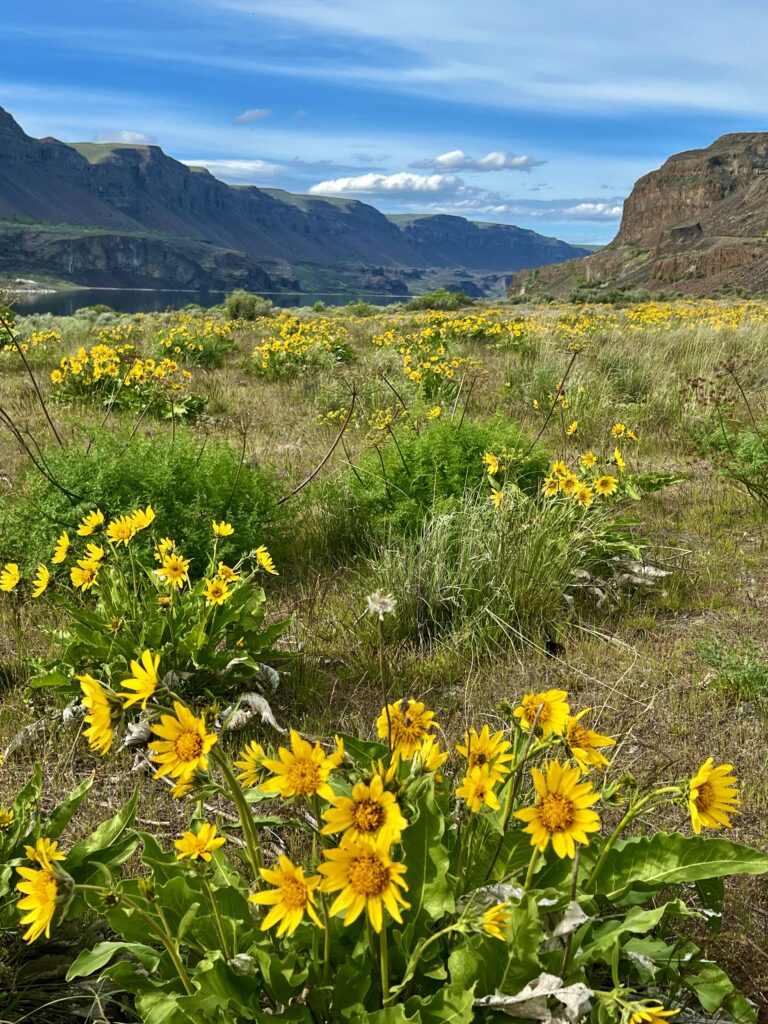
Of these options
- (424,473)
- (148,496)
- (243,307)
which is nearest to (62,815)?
(148,496)

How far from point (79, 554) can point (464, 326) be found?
8643 millimetres

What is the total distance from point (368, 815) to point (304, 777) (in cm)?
11

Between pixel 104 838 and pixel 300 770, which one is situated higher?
pixel 300 770

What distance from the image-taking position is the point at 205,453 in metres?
4.11

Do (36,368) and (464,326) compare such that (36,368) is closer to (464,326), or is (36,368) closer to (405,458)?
(464,326)

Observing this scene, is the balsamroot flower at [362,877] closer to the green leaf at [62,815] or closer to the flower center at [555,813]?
the flower center at [555,813]

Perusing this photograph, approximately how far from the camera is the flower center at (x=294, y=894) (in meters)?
1.06

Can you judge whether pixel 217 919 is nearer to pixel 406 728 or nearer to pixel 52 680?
pixel 406 728

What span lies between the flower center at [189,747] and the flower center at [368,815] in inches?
10.3

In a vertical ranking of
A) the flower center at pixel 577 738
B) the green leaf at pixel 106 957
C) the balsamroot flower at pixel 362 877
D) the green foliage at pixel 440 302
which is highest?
the green foliage at pixel 440 302

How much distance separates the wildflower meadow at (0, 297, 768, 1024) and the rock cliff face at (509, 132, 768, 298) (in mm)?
42235

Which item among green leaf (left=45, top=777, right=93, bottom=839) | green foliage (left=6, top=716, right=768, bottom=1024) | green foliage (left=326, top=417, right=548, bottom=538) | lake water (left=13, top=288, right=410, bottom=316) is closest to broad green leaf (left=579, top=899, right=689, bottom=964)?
green foliage (left=6, top=716, right=768, bottom=1024)

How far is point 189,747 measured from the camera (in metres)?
1.12

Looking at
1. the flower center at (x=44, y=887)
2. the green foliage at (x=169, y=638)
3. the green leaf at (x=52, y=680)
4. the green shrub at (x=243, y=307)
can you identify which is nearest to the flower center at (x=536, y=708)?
the flower center at (x=44, y=887)
